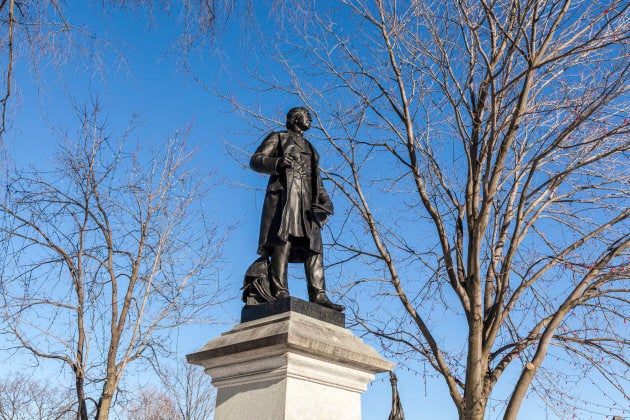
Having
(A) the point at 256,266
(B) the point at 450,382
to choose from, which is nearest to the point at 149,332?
(B) the point at 450,382

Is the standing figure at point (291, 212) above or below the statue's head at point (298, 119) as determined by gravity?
below

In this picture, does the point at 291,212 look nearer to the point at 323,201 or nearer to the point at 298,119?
the point at 323,201

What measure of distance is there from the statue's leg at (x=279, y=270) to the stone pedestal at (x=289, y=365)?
23 centimetres

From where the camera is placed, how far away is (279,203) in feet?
17.9

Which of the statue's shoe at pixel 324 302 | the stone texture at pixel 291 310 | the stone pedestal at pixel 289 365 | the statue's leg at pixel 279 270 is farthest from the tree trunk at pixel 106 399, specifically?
the statue's shoe at pixel 324 302

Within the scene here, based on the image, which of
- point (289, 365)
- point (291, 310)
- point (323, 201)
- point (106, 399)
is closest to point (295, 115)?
point (323, 201)

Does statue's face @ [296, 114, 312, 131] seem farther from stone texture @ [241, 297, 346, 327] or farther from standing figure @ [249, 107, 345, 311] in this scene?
stone texture @ [241, 297, 346, 327]

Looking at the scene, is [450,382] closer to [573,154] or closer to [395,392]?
[395,392]

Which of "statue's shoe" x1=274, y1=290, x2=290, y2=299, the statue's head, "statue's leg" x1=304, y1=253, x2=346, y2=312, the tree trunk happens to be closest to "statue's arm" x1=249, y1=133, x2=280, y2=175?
the statue's head

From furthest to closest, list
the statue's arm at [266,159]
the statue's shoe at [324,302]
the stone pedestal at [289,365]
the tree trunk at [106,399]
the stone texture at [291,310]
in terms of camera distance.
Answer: the tree trunk at [106,399] < the statue's arm at [266,159] < the statue's shoe at [324,302] < the stone texture at [291,310] < the stone pedestal at [289,365]

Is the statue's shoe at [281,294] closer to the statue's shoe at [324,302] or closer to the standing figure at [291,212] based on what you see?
the standing figure at [291,212]

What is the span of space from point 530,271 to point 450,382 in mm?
2395

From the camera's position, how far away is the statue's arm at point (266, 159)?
5.42m

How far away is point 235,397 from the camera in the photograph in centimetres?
468
